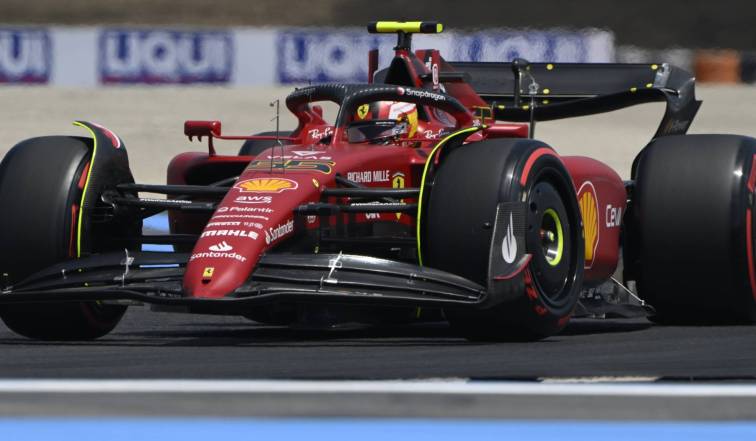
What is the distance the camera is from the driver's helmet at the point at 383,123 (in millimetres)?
8250

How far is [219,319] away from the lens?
9.65m

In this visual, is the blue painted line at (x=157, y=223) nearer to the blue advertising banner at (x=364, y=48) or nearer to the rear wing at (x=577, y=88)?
the rear wing at (x=577, y=88)

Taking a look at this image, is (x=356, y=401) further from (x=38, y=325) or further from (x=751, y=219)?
(x=751, y=219)

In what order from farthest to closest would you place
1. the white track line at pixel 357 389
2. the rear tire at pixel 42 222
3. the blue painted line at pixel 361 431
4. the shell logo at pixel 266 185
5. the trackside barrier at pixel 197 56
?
1. the trackside barrier at pixel 197 56
2. the rear tire at pixel 42 222
3. the shell logo at pixel 266 185
4. the white track line at pixel 357 389
5. the blue painted line at pixel 361 431

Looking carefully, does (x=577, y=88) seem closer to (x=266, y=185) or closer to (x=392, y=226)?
(x=392, y=226)

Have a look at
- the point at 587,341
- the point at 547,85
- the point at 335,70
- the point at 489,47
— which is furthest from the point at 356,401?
the point at 335,70

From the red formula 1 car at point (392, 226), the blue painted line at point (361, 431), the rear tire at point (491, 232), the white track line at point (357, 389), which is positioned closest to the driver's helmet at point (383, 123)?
the red formula 1 car at point (392, 226)

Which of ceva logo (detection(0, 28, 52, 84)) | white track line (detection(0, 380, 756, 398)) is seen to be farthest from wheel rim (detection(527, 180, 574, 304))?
ceva logo (detection(0, 28, 52, 84))

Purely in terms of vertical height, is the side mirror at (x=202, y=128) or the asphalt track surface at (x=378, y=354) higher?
the side mirror at (x=202, y=128)

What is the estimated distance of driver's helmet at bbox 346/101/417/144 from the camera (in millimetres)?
8250

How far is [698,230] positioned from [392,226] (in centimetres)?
159

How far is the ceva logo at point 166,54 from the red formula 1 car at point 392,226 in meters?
19.6

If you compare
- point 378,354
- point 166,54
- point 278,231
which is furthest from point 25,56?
point 378,354

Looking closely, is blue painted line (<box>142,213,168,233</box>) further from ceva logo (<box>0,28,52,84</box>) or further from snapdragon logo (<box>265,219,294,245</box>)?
ceva logo (<box>0,28,52,84</box>)
